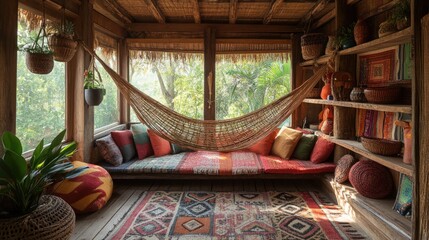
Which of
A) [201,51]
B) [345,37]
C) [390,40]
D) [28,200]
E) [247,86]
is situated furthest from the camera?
[247,86]

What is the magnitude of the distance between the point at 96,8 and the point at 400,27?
2.52 metres

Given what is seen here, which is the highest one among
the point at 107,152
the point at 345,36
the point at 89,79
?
the point at 345,36

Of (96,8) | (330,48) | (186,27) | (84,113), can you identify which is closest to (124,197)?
(84,113)

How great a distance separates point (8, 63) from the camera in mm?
1714

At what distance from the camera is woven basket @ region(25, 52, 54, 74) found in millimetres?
1899

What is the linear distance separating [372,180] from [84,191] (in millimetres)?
2088

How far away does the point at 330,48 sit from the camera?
2736mm

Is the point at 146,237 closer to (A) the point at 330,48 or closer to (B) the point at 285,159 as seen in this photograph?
(B) the point at 285,159

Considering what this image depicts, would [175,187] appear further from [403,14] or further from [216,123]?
[403,14]

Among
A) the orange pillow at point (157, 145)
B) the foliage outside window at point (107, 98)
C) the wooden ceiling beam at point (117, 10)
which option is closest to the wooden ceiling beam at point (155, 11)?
the wooden ceiling beam at point (117, 10)

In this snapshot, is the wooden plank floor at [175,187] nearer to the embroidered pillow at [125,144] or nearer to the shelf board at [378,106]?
the embroidered pillow at [125,144]

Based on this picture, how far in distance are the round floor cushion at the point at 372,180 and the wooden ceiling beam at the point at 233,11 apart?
1784 millimetres

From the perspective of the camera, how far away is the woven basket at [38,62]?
1899mm

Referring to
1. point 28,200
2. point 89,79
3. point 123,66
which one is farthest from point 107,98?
point 28,200
